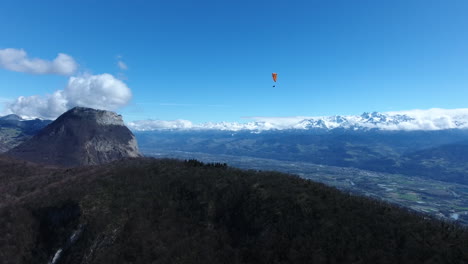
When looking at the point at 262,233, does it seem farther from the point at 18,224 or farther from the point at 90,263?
the point at 18,224

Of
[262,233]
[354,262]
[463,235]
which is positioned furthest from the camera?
[262,233]

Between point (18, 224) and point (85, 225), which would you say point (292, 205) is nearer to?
point (85, 225)

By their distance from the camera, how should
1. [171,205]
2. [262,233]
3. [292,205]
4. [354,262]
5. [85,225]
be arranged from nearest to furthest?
[354,262] < [262,233] < [292,205] < [85,225] < [171,205]

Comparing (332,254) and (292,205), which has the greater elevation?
(292,205)

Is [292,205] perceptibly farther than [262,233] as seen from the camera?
Yes

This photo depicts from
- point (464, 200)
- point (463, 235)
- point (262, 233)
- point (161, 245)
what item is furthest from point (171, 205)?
point (464, 200)

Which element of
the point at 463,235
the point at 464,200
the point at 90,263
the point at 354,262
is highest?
the point at 463,235

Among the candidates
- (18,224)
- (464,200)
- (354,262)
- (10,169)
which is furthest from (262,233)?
(464,200)
